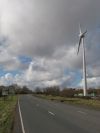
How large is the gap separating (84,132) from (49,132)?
5.56 feet

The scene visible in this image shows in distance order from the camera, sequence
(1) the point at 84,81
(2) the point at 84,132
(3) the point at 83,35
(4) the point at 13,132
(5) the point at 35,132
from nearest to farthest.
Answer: (2) the point at 84,132 → (5) the point at 35,132 → (4) the point at 13,132 → (1) the point at 84,81 → (3) the point at 83,35

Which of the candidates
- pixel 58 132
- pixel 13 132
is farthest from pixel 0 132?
pixel 58 132

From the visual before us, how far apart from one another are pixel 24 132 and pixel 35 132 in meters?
0.66

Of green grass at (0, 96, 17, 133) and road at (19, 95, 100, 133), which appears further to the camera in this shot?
green grass at (0, 96, 17, 133)

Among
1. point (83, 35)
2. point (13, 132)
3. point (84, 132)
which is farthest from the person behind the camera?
point (83, 35)

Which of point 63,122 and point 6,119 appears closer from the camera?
point 63,122

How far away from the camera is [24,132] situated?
13695mm

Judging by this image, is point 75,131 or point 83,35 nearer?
point 75,131

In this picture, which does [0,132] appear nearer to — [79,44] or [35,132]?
[35,132]

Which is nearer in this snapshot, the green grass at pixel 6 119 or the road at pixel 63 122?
the road at pixel 63 122

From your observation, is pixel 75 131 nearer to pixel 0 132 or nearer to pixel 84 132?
pixel 84 132

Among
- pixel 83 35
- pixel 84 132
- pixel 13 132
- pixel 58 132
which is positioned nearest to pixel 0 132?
pixel 13 132

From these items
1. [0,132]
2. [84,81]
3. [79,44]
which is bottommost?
[0,132]

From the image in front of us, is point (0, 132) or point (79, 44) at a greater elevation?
point (79, 44)
